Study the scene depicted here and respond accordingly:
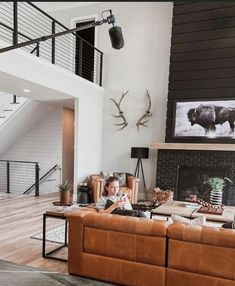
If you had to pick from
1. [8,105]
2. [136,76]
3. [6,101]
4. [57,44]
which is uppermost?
[57,44]

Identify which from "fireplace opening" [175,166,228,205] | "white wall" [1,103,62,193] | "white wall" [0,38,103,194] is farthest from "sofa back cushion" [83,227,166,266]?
"white wall" [1,103,62,193]

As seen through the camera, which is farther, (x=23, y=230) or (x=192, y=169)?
(x=192, y=169)

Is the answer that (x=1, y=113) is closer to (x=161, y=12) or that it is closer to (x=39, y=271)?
(x=161, y=12)

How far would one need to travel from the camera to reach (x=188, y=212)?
12.6 ft

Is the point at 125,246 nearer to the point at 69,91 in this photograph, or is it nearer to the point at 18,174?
the point at 69,91

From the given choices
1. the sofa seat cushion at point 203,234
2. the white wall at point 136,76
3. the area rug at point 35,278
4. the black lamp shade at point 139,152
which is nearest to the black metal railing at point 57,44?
the white wall at point 136,76

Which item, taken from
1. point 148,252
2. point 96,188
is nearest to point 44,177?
point 96,188

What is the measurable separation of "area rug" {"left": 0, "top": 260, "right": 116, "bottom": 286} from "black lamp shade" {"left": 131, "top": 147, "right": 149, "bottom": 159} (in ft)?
14.0

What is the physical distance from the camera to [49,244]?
3736mm

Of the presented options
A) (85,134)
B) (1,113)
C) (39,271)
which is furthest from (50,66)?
(39,271)

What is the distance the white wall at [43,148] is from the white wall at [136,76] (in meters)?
1.58

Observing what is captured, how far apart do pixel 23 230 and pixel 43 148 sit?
4.36 m

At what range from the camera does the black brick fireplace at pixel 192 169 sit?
6098 mm

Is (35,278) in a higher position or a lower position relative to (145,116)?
lower
